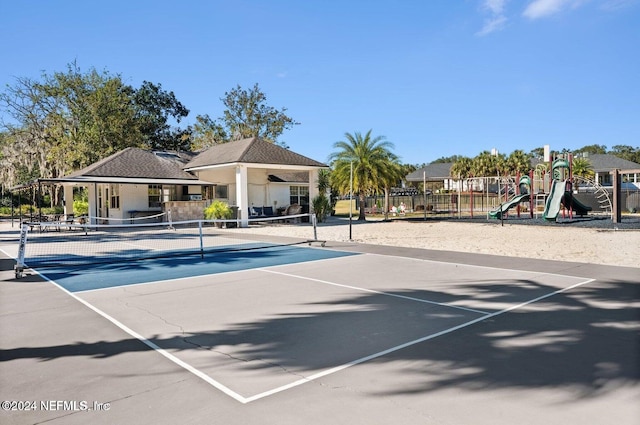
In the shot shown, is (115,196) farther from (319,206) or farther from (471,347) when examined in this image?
(471,347)

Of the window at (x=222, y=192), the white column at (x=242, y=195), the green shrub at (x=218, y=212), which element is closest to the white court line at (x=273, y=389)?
the green shrub at (x=218, y=212)

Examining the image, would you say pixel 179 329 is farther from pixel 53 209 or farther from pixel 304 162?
pixel 53 209

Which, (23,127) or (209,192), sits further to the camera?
(23,127)

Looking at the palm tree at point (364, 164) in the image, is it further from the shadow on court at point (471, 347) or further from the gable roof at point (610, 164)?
the gable roof at point (610, 164)

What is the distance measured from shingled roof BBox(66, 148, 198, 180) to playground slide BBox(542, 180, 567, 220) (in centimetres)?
2377

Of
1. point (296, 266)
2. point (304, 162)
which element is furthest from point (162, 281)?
point (304, 162)

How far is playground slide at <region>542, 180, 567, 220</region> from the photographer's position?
27875mm

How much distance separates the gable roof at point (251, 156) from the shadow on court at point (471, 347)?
23.3 metres

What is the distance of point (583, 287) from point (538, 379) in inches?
218

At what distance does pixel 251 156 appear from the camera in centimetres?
3003

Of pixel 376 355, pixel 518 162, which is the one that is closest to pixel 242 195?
pixel 376 355

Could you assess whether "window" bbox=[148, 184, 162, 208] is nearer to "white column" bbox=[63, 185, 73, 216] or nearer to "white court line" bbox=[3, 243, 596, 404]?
"white column" bbox=[63, 185, 73, 216]

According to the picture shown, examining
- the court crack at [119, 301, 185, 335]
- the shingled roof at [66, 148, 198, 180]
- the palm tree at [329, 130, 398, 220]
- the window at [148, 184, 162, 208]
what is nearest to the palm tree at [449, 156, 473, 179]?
the palm tree at [329, 130, 398, 220]

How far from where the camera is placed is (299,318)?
688 centimetres
